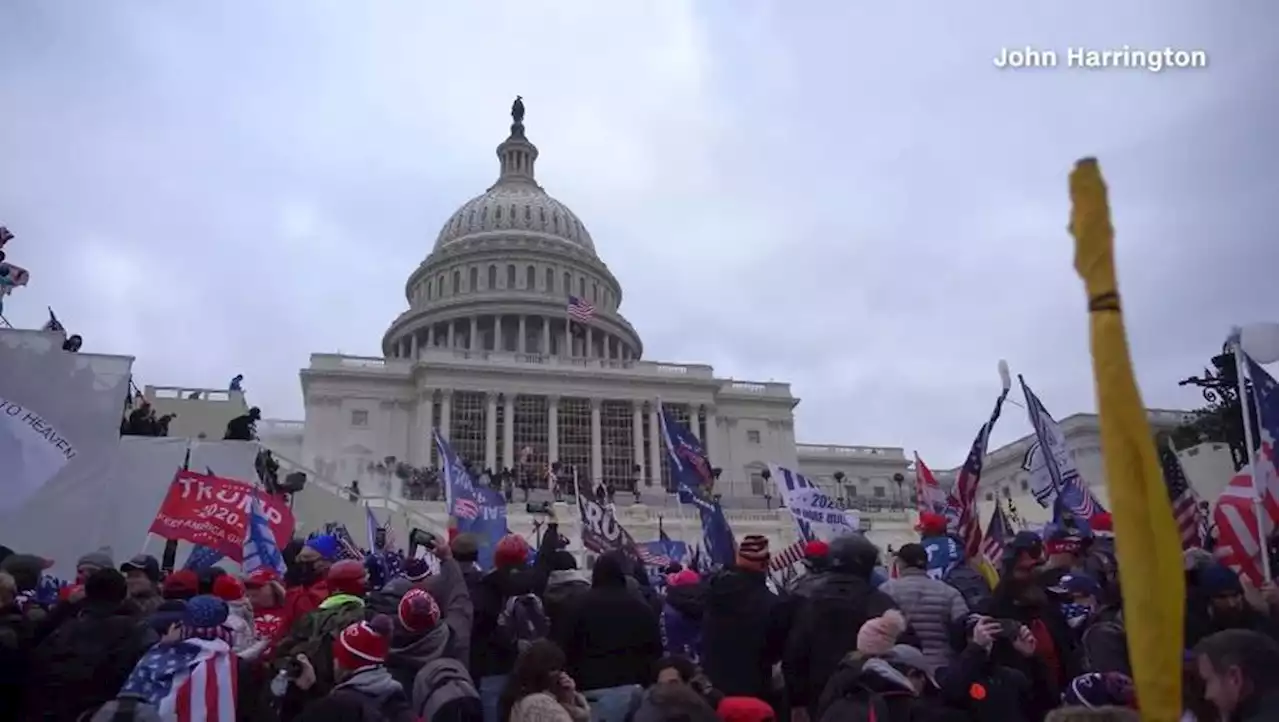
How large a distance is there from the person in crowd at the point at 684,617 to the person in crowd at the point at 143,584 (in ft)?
11.4

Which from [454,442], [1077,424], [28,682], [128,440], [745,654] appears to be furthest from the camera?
[1077,424]

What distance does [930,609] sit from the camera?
6.04 m

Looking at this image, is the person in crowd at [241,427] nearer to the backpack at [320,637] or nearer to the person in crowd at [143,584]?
the person in crowd at [143,584]

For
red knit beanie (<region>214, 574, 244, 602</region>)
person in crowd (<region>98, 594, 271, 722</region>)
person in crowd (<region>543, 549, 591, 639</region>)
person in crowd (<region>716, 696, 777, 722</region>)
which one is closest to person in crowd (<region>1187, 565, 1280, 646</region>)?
person in crowd (<region>716, 696, 777, 722</region>)

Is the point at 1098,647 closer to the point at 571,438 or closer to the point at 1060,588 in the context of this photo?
the point at 1060,588

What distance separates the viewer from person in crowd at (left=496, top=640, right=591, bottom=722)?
446 centimetres

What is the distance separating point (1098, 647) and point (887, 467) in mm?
67083

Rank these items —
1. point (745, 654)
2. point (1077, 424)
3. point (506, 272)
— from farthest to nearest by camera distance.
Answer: point (506, 272), point (1077, 424), point (745, 654)

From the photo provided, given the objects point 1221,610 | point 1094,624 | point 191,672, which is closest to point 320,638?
point 191,672

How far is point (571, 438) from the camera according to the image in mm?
57375

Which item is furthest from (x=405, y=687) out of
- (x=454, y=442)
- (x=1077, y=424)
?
(x=1077, y=424)

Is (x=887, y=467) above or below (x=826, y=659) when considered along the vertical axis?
above

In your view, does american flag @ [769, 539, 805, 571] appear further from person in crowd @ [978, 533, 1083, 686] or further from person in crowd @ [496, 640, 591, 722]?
person in crowd @ [496, 640, 591, 722]

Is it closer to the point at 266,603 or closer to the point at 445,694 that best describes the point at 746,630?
the point at 445,694
